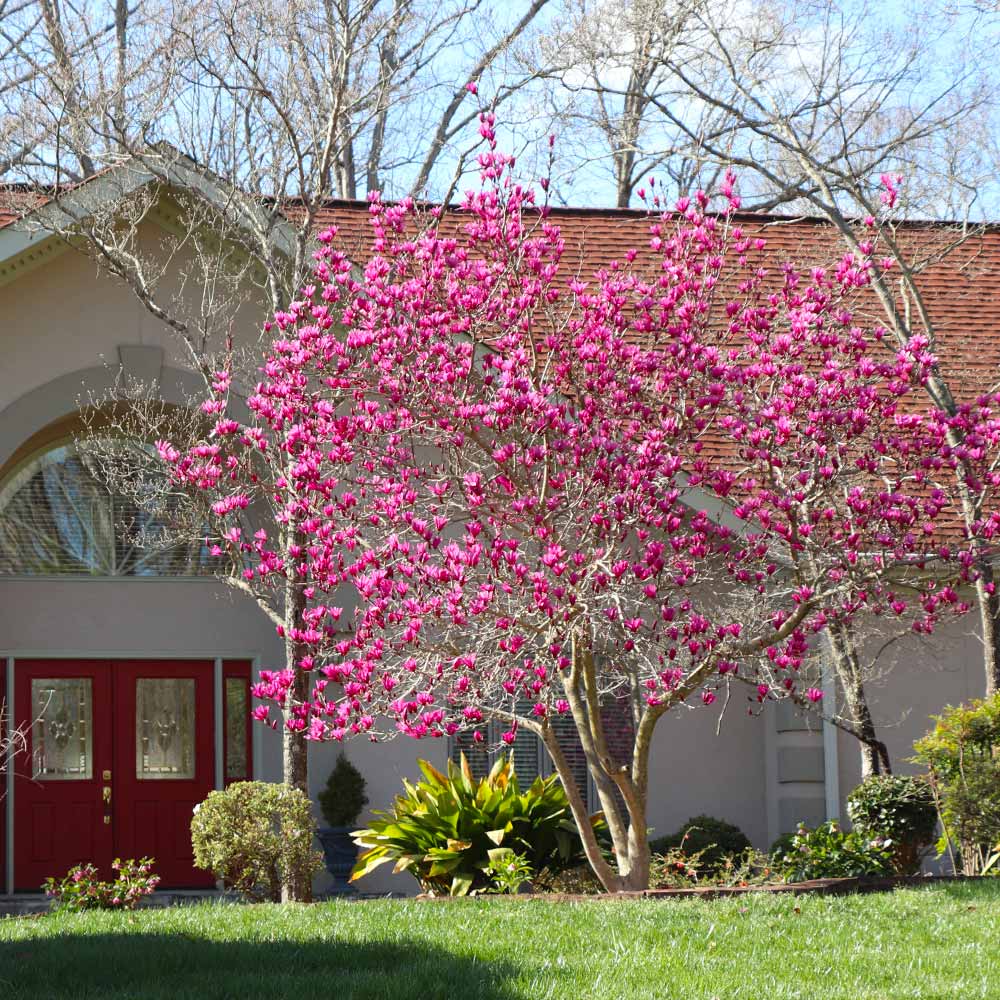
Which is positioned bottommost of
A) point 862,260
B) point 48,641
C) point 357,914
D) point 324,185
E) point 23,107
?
point 357,914

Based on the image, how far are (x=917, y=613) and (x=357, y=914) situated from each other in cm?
689

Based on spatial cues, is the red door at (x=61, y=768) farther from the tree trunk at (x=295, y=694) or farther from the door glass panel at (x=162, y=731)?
the tree trunk at (x=295, y=694)

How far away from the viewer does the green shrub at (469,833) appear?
1138cm

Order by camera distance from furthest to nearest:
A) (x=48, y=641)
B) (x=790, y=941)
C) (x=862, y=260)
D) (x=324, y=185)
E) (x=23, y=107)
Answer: (x=48, y=641) → (x=23, y=107) → (x=324, y=185) → (x=862, y=260) → (x=790, y=941)

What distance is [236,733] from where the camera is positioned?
16.0 meters

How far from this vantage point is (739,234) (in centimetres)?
1130

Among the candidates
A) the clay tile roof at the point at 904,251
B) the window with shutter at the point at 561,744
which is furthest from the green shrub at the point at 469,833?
the clay tile roof at the point at 904,251

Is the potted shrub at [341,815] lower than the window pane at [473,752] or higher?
lower

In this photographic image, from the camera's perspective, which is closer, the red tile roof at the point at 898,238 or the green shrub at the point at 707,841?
the green shrub at the point at 707,841

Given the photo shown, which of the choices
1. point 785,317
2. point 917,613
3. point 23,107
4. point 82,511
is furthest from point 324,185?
point 917,613

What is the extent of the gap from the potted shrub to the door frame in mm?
1624

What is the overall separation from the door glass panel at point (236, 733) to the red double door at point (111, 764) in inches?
7.4

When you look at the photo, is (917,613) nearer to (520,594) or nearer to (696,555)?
(696,555)

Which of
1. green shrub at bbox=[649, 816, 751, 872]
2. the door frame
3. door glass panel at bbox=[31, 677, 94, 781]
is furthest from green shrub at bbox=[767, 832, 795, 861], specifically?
door glass panel at bbox=[31, 677, 94, 781]
